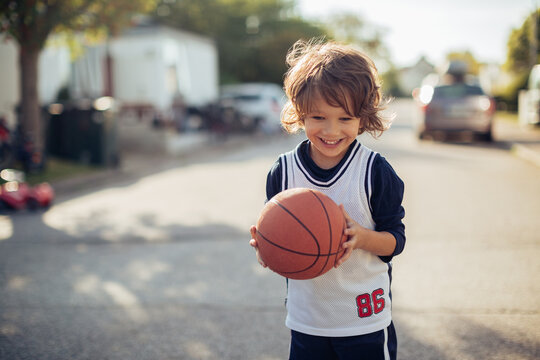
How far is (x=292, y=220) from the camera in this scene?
227cm

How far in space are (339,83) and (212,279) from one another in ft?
10.9

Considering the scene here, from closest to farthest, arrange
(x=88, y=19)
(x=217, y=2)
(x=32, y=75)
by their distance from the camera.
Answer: (x=32, y=75), (x=88, y=19), (x=217, y=2)

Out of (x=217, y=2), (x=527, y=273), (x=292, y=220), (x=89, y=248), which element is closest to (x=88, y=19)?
(x=89, y=248)

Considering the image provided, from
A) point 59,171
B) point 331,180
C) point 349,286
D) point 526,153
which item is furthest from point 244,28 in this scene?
point 349,286

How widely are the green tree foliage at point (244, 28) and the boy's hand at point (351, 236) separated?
38.0 metres

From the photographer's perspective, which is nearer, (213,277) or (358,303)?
(358,303)

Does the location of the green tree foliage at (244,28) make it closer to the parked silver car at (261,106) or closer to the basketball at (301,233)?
the parked silver car at (261,106)

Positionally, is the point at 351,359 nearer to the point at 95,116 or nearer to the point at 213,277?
the point at 213,277

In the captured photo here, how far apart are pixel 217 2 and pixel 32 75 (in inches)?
1177

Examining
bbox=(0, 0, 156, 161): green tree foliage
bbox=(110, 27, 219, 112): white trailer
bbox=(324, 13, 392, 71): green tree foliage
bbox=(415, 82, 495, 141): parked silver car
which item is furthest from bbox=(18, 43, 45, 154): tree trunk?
bbox=(324, 13, 392, 71): green tree foliage

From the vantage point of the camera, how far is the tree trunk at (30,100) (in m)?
11.7

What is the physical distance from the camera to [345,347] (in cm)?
227

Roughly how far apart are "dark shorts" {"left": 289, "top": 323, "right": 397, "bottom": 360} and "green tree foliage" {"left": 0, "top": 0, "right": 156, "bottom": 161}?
9.67 metres

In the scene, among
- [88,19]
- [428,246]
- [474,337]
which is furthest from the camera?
[88,19]
